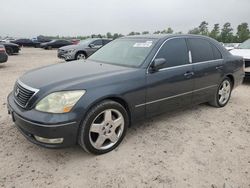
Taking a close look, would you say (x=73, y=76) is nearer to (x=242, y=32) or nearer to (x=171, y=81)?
(x=171, y=81)

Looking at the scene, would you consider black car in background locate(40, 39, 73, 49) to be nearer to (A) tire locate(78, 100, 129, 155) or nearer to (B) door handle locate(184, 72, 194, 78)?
(B) door handle locate(184, 72, 194, 78)

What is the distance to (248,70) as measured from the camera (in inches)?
272

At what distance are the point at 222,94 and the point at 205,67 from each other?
1.01 metres

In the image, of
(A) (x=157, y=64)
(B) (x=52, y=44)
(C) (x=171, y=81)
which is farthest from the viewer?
(B) (x=52, y=44)

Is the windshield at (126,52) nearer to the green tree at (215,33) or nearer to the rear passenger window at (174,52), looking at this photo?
the rear passenger window at (174,52)

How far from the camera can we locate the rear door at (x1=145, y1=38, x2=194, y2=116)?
11.2 feet

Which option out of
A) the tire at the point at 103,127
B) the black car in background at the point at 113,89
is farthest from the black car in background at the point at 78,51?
the tire at the point at 103,127

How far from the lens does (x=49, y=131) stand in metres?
2.54

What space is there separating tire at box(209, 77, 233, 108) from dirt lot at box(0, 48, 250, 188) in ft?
2.95

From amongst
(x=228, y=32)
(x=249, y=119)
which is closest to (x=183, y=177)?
(x=249, y=119)

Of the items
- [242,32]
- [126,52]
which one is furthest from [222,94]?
[242,32]

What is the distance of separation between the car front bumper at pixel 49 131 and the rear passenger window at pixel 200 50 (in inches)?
99.8

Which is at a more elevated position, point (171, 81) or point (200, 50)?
point (200, 50)

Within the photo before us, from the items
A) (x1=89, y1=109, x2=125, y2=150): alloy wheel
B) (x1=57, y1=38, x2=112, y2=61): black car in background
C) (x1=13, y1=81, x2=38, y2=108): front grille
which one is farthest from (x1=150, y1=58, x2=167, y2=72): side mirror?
(x1=57, y1=38, x2=112, y2=61): black car in background
